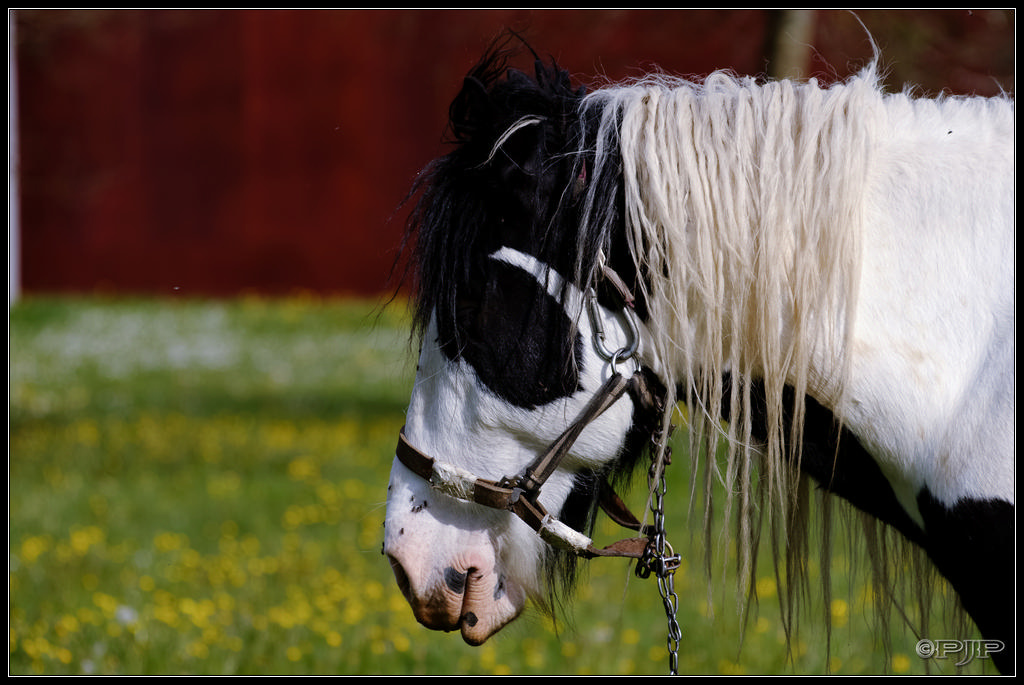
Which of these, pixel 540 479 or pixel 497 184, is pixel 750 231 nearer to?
pixel 497 184

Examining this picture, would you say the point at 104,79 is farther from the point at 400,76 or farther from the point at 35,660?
the point at 35,660

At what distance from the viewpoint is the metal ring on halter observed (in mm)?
1555

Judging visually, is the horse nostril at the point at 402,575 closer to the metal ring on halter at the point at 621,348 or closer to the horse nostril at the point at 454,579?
the horse nostril at the point at 454,579

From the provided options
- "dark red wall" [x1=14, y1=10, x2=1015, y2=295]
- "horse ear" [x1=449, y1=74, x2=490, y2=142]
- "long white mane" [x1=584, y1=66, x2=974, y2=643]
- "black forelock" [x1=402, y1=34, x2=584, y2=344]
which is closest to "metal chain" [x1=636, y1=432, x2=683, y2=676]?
"long white mane" [x1=584, y1=66, x2=974, y2=643]

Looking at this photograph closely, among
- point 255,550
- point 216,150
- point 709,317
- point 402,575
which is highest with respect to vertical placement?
point 709,317

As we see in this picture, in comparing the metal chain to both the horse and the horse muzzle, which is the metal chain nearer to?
the horse

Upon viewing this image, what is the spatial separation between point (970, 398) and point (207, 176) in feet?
41.5

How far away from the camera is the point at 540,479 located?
1.63 metres

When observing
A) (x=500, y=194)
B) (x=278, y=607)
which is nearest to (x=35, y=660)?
(x=278, y=607)

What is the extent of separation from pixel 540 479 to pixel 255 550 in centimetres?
366

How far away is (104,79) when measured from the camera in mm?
12758

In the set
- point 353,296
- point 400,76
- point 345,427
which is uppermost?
point 400,76

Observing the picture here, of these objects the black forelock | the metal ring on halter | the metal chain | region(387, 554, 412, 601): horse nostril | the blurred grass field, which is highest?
the black forelock

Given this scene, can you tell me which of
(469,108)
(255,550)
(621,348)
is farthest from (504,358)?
(255,550)
